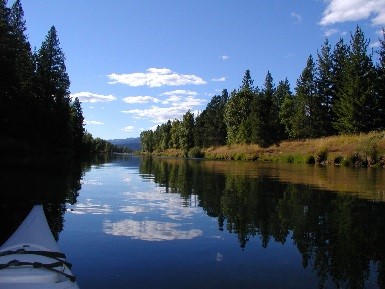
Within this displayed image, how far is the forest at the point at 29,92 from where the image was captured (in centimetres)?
3866

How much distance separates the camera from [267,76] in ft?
325

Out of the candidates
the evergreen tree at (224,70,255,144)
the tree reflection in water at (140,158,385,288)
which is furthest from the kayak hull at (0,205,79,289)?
the evergreen tree at (224,70,255,144)

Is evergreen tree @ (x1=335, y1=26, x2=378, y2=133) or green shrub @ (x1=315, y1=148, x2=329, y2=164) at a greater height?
evergreen tree @ (x1=335, y1=26, x2=378, y2=133)

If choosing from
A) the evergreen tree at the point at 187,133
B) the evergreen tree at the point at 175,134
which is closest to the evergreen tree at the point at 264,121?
the evergreen tree at the point at 187,133

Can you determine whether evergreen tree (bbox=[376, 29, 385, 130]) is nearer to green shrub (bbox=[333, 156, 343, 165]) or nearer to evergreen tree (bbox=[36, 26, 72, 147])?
green shrub (bbox=[333, 156, 343, 165])

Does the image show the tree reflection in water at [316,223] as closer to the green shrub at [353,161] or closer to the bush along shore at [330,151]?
the bush along shore at [330,151]

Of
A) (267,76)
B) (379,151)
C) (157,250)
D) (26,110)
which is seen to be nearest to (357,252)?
(157,250)

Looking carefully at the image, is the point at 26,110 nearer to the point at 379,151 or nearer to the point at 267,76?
the point at 379,151

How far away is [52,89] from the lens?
55.2 metres

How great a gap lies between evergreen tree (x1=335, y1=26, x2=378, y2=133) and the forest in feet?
132

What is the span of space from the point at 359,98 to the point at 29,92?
1681 inches

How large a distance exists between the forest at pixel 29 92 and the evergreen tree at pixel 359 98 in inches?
1578

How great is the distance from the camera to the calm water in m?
6.00

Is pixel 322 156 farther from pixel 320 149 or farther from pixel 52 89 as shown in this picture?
pixel 52 89
